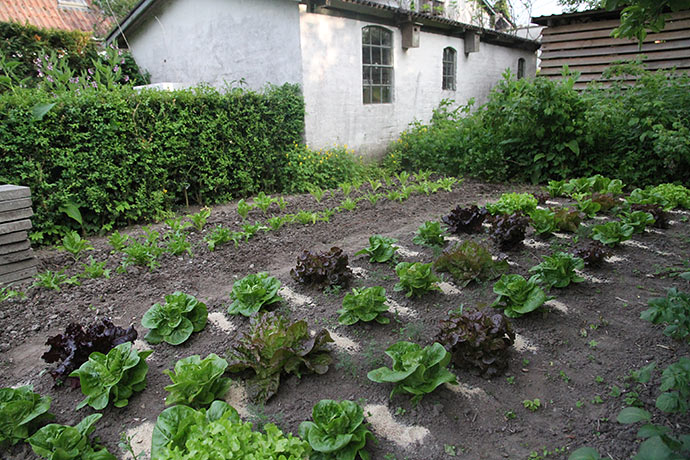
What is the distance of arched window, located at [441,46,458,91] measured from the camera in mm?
11709

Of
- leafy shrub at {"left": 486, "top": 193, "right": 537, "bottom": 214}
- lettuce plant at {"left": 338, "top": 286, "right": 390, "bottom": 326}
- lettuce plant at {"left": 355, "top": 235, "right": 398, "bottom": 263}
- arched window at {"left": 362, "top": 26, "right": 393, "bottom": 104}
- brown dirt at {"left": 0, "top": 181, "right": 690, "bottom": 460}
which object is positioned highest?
arched window at {"left": 362, "top": 26, "right": 393, "bottom": 104}

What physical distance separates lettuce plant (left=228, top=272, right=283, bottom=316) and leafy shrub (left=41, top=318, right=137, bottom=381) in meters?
0.67

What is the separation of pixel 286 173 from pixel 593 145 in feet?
17.1

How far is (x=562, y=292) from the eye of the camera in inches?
120

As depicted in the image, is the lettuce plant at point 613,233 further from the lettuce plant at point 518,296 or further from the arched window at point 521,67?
the arched window at point 521,67

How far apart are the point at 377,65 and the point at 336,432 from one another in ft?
29.4

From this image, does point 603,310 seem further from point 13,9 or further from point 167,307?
point 13,9

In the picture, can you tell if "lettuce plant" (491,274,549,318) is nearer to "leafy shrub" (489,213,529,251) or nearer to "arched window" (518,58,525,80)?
"leafy shrub" (489,213,529,251)

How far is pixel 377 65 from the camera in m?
9.61

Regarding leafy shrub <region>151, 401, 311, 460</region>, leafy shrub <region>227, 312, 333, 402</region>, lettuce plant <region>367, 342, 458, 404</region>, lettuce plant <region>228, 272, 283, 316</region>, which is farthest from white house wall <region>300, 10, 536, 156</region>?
leafy shrub <region>151, 401, 311, 460</region>

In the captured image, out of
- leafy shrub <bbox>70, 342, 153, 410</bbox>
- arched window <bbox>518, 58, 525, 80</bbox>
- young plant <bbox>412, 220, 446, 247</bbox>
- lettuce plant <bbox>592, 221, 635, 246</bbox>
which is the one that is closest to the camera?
leafy shrub <bbox>70, 342, 153, 410</bbox>

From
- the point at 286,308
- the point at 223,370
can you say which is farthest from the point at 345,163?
the point at 223,370

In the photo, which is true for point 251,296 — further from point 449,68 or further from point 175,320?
point 449,68

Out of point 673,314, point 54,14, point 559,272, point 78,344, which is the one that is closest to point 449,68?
point 559,272
